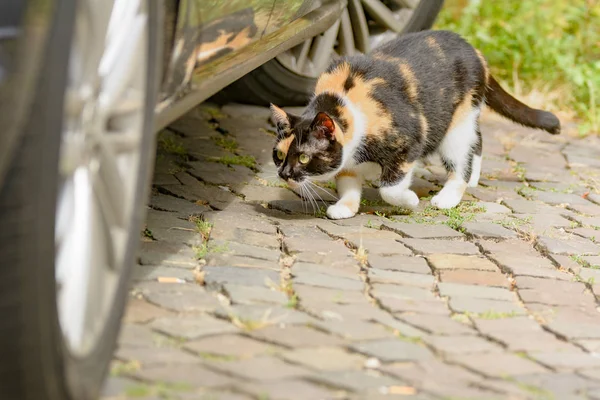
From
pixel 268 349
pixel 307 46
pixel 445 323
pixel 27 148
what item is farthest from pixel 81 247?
pixel 307 46

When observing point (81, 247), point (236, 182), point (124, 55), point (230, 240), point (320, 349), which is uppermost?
point (124, 55)

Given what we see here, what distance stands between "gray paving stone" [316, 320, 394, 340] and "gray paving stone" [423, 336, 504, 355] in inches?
5.6

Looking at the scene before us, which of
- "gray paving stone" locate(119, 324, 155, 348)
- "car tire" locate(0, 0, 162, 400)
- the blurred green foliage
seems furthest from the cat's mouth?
the blurred green foliage

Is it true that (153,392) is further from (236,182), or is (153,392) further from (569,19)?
(569,19)

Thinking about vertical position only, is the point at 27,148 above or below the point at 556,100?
above

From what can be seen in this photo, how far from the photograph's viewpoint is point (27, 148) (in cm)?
211

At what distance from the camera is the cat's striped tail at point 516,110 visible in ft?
17.9

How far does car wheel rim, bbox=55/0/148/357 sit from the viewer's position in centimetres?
239

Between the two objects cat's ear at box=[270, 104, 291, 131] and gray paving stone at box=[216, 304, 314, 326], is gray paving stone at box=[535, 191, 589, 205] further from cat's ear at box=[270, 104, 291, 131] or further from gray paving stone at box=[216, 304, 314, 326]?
gray paving stone at box=[216, 304, 314, 326]

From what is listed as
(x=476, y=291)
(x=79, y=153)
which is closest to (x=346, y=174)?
(x=476, y=291)

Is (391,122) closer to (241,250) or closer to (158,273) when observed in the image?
(241,250)

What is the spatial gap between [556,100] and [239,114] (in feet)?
7.92

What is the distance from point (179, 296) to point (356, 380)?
771 mm

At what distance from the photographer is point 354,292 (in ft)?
11.8
